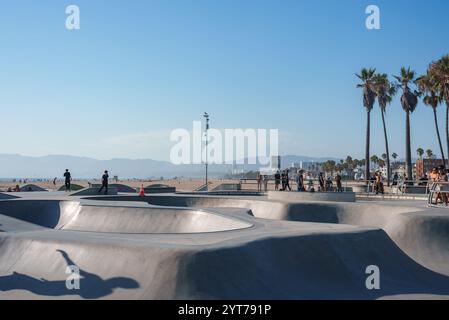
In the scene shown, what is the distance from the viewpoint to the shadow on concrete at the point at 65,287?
949 cm

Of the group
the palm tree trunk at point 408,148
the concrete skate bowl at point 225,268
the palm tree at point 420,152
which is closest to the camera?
the concrete skate bowl at point 225,268

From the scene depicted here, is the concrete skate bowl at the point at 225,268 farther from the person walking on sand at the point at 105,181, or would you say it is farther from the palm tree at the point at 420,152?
the palm tree at the point at 420,152

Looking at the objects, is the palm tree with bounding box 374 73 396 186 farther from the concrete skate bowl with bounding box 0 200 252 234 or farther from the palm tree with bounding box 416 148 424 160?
the palm tree with bounding box 416 148 424 160

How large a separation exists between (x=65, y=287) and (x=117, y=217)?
8221 millimetres

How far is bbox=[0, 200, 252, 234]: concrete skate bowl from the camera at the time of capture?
16062 millimetres

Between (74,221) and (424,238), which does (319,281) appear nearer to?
(424,238)

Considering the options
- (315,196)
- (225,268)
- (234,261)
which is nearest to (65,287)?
(225,268)

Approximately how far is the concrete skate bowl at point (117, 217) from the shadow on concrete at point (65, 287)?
5079mm

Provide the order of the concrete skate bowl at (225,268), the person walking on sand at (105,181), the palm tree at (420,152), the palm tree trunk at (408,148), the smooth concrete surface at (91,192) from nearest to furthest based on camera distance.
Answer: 1. the concrete skate bowl at (225,268)
2. the person walking on sand at (105,181)
3. the smooth concrete surface at (91,192)
4. the palm tree trunk at (408,148)
5. the palm tree at (420,152)

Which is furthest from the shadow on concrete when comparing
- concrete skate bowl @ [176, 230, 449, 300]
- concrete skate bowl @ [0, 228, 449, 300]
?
concrete skate bowl @ [176, 230, 449, 300]

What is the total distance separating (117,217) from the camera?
59.3ft

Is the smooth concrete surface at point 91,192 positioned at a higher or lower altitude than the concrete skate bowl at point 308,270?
higher

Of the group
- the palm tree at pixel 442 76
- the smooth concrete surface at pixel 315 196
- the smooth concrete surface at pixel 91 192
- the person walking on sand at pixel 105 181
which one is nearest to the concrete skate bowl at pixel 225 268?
the smooth concrete surface at pixel 315 196

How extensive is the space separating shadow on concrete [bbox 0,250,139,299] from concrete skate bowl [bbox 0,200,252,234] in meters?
5.08
